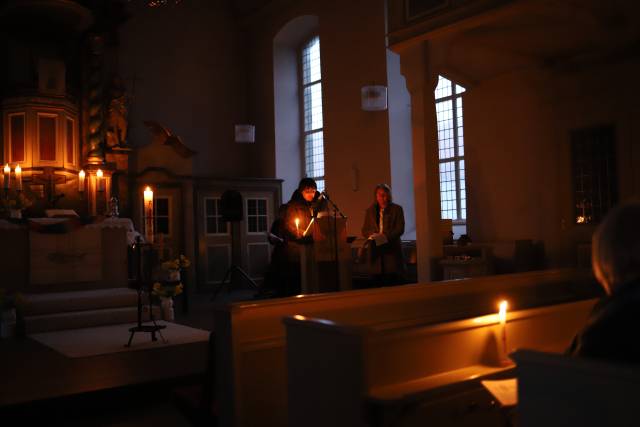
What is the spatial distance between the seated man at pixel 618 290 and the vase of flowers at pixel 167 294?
5.28 meters

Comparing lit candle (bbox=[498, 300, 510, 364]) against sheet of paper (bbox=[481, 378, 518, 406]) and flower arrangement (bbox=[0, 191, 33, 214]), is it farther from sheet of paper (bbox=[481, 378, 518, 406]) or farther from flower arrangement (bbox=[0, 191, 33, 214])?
flower arrangement (bbox=[0, 191, 33, 214])

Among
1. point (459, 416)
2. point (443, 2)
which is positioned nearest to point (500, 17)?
point (443, 2)

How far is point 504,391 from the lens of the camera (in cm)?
229

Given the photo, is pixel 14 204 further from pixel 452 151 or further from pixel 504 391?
pixel 504 391

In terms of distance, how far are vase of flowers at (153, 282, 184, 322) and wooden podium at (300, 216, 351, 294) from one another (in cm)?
202

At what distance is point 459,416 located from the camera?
8.61 feet

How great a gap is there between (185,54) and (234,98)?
1.40 m

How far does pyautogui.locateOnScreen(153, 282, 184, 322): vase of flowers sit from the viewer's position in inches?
265

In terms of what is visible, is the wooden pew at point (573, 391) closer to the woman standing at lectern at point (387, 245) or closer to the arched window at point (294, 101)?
the woman standing at lectern at point (387, 245)

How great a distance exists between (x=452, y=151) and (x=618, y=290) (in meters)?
8.52

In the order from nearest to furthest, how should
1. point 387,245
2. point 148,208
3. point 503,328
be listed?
1. point 503,328
2. point 148,208
3. point 387,245

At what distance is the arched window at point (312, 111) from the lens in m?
12.8

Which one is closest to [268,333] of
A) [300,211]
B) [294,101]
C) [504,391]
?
[504,391]

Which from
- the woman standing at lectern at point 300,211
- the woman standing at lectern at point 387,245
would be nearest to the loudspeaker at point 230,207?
the woman standing at lectern at point 300,211
